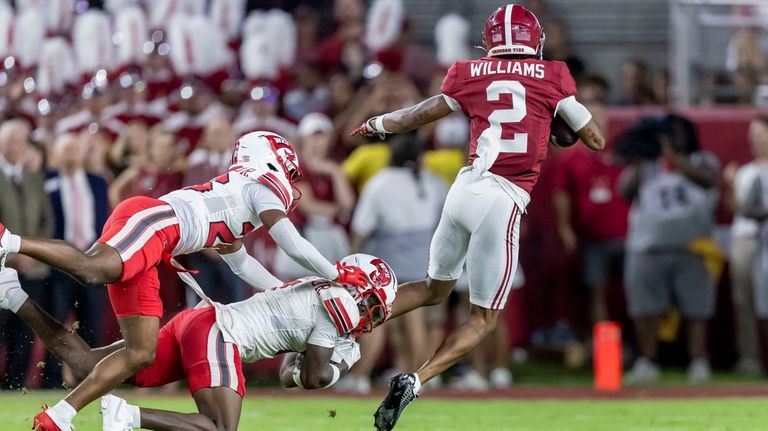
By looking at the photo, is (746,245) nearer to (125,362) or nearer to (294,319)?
(294,319)

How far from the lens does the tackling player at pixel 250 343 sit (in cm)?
645

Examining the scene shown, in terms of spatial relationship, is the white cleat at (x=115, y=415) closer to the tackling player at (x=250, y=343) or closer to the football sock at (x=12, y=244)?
the tackling player at (x=250, y=343)

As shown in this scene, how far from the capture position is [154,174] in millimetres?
11320

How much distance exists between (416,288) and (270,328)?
1.46 metres

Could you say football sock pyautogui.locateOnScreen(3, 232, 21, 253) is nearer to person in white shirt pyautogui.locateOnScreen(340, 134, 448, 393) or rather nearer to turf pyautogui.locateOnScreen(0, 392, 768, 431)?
turf pyautogui.locateOnScreen(0, 392, 768, 431)

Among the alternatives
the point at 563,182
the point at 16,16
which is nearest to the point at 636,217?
the point at 563,182

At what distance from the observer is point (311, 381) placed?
666 centimetres

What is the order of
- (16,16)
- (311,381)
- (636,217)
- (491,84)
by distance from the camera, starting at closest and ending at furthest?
(311,381) < (491,84) < (636,217) < (16,16)

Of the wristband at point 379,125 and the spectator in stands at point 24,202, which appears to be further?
the spectator in stands at point 24,202

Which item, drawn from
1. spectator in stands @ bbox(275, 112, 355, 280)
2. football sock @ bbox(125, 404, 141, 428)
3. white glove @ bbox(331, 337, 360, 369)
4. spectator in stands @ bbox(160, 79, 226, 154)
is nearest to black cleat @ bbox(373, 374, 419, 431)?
white glove @ bbox(331, 337, 360, 369)

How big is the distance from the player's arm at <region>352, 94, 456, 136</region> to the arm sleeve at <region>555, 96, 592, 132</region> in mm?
582

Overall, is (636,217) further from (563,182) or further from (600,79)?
(600,79)

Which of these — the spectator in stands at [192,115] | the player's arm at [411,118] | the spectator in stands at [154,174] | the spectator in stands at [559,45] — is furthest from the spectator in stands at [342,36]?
the player's arm at [411,118]

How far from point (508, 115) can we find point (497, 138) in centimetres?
13
